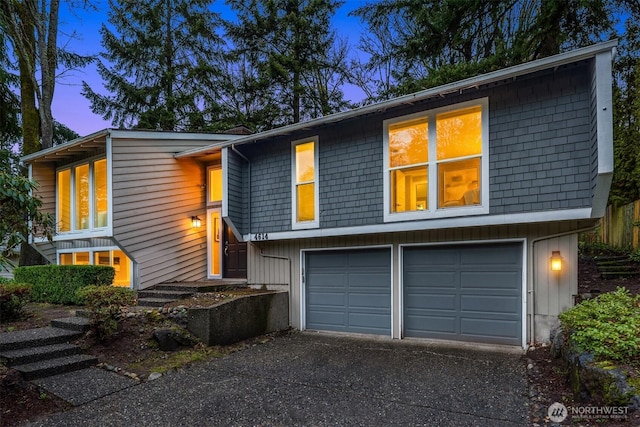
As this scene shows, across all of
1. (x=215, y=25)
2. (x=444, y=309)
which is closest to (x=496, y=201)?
(x=444, y=309)

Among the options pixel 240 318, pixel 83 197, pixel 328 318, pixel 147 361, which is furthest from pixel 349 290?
pixel 83 197

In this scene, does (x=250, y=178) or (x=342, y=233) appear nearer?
(x=342, y=233)

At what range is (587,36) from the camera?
10.7 m

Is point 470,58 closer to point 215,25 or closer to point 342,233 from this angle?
point 342,233

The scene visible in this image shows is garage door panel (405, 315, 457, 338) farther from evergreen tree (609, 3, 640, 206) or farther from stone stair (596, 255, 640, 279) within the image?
evergreen tree (609, 3, 640, 206)

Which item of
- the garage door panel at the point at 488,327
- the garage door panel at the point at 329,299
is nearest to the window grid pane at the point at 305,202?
the garage door panel at the point at 329,299

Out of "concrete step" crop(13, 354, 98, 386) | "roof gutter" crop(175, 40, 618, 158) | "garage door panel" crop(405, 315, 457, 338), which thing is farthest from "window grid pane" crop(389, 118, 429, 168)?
"concrete step" crop(13, 354, 98, 386)

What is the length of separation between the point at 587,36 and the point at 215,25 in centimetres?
1428

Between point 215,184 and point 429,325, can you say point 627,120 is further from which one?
point 215,184

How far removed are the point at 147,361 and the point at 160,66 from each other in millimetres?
15108

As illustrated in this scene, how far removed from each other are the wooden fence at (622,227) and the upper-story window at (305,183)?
8.04 metres

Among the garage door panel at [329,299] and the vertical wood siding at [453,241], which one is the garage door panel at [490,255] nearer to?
the vertical wood siding at [453,241]

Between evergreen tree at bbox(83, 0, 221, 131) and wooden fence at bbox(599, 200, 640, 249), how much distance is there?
15140mm

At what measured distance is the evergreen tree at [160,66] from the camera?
17062 millimetres
